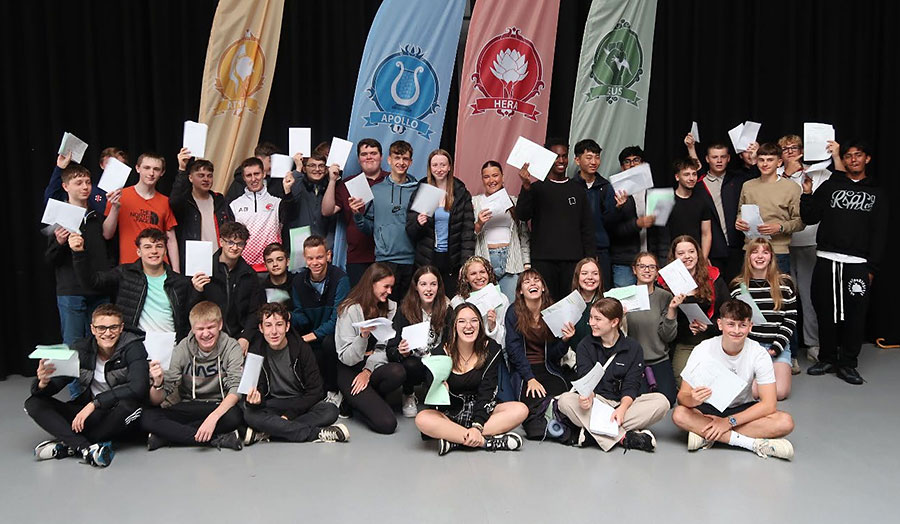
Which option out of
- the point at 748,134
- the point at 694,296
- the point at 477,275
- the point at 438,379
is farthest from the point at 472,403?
the point at 748,134

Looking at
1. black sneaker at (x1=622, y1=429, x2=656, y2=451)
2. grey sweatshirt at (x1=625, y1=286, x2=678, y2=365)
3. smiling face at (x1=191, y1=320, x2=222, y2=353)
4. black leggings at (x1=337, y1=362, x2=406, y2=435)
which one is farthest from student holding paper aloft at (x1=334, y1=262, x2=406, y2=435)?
grey sweatshirt at (x1=625, y1=286, x2=678, y2=365)

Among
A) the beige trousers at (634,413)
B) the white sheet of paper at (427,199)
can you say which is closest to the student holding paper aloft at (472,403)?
the beige trousers at (634,413)

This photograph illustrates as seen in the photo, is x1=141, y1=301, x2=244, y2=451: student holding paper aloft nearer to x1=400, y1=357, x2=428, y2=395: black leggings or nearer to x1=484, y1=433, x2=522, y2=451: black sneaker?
x1=400, y1=357, x2=428, y2=395: black leggings

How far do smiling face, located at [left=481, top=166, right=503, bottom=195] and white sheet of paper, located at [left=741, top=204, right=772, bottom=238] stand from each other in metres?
1.65

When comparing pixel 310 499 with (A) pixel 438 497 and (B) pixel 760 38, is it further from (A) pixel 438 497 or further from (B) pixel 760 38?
(B) pixel 760 38

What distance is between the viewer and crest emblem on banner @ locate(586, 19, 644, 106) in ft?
19.4

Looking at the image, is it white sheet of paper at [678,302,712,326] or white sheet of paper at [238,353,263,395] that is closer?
white sheet of paper at [238,353,263,395]

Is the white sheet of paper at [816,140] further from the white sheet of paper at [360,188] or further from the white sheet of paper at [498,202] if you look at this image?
the white sheet of paper at [360,188]

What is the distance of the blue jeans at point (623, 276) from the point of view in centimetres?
539

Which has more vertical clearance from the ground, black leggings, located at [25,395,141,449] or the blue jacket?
the blue jacket

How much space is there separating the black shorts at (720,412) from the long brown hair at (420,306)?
1.47 m

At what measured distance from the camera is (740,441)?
3.87 m


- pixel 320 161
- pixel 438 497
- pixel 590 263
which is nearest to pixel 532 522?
pixel 438 497

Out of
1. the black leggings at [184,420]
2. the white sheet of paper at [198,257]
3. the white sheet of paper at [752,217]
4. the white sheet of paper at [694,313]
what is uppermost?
the white sheet of paper at [752,217]
